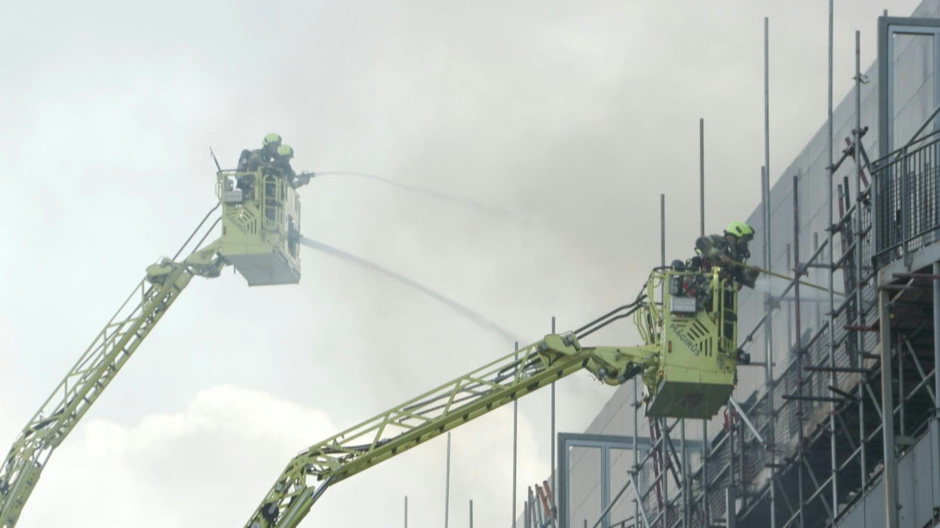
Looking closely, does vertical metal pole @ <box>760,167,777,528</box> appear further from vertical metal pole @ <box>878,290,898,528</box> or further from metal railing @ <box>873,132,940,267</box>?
vertical metal pole @ <box>878,290,898,528</box>

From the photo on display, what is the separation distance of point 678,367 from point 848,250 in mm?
3339

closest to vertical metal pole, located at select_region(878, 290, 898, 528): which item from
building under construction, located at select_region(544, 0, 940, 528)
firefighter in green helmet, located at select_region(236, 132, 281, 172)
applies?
building under construction, located at select_region(544, 0, 940, 528)

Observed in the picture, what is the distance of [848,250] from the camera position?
89.2 ft

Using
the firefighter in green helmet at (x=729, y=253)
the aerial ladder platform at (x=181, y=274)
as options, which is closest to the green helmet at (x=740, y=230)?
the firefighter in green helmet at (x=729, y=253)

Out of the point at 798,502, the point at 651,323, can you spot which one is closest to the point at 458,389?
the point at 651,323

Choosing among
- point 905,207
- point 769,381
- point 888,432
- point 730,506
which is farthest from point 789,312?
point 888,432

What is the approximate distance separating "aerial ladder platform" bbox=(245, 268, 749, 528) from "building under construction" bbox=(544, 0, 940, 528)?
0.99m

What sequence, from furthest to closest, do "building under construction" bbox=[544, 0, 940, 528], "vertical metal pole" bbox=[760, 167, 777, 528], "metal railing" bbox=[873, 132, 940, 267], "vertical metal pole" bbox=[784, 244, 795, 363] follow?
"vertical metal pole" bbox=[784, 244, 795, 363], "vertical metal pole" bbox=[760, 167, 777, 528], "metal railing" bbox=[873, 132, 940, 267], "building under construction" bbox=[544, 0, 940, 528]

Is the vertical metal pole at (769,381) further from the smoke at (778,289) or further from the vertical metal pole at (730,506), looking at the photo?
the vertical metal pole at (730,506)

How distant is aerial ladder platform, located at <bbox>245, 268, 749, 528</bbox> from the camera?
29.2m

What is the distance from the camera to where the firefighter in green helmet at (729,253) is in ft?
96.3

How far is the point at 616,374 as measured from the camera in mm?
30266

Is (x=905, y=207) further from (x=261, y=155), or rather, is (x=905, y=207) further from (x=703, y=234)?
(x=261, y=155)

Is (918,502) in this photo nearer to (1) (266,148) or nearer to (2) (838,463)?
(2) (838,463)
